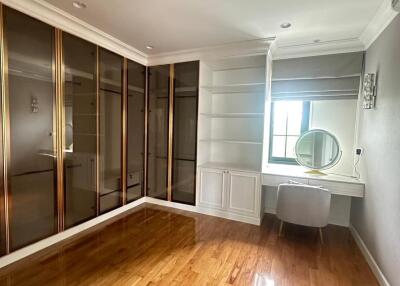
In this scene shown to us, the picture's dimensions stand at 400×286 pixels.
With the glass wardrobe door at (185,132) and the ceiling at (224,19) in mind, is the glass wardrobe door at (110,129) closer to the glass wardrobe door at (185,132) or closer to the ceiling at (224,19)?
the ceiling at (224,19)

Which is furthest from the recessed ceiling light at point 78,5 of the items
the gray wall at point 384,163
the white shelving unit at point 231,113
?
the gray wall at point 384,163

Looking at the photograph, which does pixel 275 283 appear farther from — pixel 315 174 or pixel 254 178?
pixel 315 174

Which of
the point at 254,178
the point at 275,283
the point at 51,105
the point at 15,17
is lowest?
the point at 275,283

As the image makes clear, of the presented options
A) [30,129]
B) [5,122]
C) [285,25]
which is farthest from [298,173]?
[5,122]

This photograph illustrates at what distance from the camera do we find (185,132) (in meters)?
3.68

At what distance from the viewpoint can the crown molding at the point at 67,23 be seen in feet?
6.93

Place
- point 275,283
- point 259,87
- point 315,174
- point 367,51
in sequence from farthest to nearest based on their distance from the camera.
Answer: point 259,87, point 315,174, point 367,51, point 275,283

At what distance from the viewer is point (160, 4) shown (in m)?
2.17

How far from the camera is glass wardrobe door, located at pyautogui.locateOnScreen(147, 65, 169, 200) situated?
3760 millimetres

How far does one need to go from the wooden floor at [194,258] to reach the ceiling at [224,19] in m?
2.61

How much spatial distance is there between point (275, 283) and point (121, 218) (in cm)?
227

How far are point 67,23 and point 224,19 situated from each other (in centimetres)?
179

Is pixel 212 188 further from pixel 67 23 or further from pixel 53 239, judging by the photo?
pixel 67 23

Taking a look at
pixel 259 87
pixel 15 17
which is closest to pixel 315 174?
pixel 259 87
